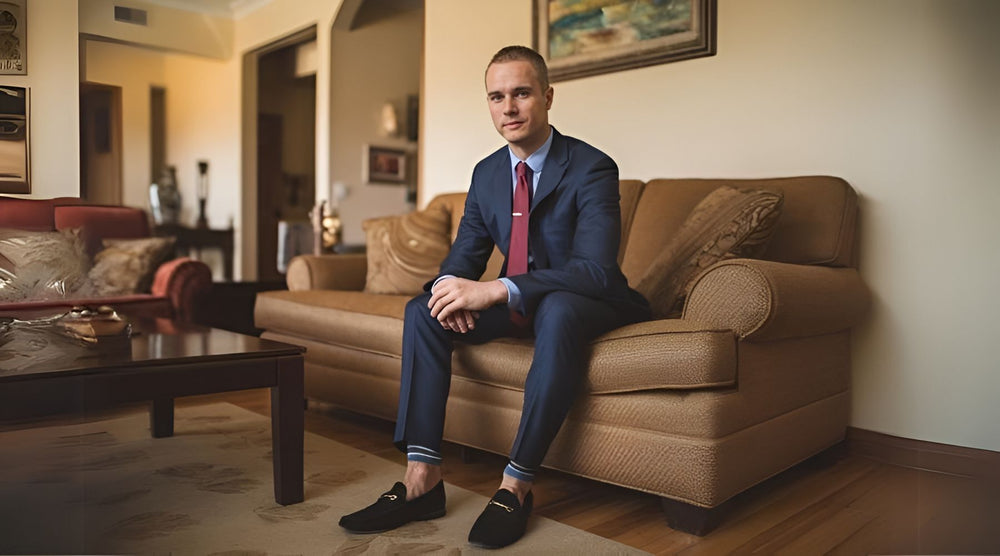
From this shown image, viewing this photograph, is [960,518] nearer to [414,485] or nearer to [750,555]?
[750,555]

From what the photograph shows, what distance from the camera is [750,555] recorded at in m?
1.52

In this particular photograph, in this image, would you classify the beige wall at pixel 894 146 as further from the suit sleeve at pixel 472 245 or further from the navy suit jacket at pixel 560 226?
the suit sleeve at pixel 472 245

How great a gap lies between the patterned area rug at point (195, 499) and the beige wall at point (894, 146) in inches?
49.5

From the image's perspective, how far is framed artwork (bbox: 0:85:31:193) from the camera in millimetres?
958

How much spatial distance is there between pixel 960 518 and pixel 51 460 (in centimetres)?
187

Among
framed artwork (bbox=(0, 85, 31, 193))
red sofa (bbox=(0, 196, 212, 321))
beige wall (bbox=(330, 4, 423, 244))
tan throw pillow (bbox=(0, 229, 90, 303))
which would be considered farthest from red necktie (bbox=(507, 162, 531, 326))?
beige wall (bbox=(330, 4, 423, 244))

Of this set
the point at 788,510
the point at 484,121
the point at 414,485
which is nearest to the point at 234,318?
the point at 484,121

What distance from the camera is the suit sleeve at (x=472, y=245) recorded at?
2031mm

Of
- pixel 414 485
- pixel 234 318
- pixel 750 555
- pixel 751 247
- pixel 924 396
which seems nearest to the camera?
pixel 750 555

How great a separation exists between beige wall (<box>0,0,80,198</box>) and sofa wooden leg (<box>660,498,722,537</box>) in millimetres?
1316

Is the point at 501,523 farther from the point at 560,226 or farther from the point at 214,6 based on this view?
the point at 214,6

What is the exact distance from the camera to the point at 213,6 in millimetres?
1224

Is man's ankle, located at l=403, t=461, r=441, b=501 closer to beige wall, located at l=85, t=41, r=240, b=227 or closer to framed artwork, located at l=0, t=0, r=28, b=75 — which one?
beige wall, located at l=85, t=41, r=240, b=227

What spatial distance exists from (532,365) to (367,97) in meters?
4.48
